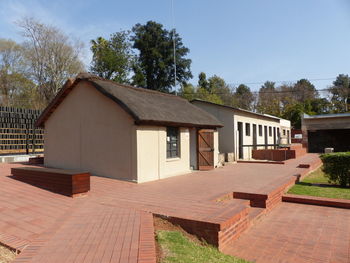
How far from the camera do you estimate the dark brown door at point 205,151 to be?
552 inches

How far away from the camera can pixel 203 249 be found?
4805 millimetres

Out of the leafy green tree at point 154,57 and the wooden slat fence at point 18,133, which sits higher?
the leafy green tree at point 154,57

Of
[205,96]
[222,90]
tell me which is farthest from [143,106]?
[222,90]

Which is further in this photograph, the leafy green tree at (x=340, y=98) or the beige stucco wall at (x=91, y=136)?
the leafy green tree at (x=340, y=98)

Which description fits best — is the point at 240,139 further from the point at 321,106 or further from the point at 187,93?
the point at 321,106

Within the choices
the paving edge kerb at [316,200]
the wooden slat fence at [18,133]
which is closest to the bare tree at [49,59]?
the wooden slat fence at [18,133]

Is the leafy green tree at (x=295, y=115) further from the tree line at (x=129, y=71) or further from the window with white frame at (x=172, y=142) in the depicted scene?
the window with white frame at (x=172, y=142)

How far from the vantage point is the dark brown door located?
46.0 ft

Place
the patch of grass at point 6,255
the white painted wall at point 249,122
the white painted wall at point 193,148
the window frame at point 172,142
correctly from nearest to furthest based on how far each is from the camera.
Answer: the patch of grass at point 6,255 → the window frame at point 172,142 → the white painted wall at point 193,148 → the white painted wall at point 249,122

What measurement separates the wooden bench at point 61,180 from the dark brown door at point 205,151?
7.07 metres

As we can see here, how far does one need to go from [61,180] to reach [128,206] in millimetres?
2551

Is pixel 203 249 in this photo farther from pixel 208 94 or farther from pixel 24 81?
pixel 208 94

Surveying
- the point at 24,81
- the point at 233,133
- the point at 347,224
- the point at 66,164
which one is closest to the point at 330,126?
the point at 233,133

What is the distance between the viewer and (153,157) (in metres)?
10.8
